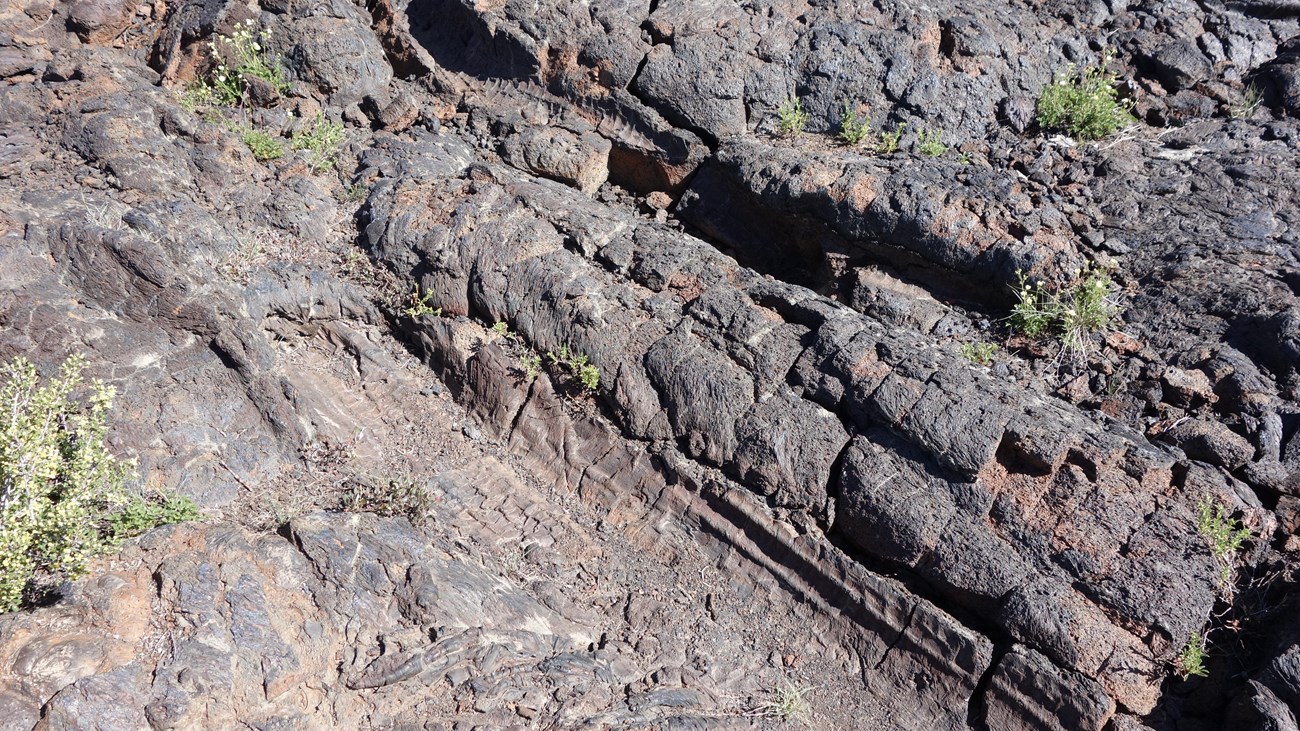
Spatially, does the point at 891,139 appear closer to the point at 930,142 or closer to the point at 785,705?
the point at 930,142

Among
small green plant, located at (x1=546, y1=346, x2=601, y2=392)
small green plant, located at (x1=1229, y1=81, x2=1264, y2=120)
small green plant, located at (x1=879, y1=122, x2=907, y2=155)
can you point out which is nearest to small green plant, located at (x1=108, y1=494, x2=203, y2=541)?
small green plant, located at (x1=546, y1=346, x2=601, y2=392)

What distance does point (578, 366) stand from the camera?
515 centimetres

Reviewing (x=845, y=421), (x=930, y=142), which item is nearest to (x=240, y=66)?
(x=930, y=142)

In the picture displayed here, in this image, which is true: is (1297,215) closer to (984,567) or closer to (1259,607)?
(1259,607)

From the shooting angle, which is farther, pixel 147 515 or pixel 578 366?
→ pixel 578 366

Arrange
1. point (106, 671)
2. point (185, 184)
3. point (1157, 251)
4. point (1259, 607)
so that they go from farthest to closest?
point (185, 184), point (1157, 251), point (1259, 607), point (106, 671)

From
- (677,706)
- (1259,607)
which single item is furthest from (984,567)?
(677,706)

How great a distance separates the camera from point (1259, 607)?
385 centimetres

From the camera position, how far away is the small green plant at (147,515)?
418cm

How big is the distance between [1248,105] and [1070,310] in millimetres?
2463

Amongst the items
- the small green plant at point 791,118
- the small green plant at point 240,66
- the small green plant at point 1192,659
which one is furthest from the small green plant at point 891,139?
the small green plant at point 240,66

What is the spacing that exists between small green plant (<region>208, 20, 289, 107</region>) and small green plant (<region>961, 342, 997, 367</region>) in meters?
5.39

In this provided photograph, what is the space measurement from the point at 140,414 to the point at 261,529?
1.11 metres

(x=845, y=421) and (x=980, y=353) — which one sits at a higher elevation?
(x=980, y=353)
